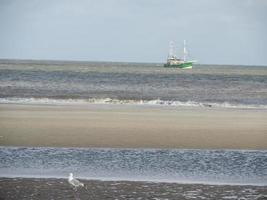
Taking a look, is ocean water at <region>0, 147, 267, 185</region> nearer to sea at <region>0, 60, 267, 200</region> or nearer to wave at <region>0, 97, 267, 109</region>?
sea at <region>0, 60, 267, 200</region>

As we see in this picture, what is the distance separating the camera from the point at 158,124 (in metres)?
18.8

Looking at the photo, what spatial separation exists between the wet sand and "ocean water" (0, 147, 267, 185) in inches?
44.4

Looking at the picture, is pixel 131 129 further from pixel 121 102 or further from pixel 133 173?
pixel 121 102

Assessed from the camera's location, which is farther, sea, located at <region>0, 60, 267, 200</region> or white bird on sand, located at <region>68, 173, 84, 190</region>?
white bird on sand, located at <region>68, 173, 84, 190</region>

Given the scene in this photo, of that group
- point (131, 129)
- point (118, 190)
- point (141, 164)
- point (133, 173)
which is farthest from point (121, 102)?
point (118, 190)

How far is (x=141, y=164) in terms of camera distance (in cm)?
1126

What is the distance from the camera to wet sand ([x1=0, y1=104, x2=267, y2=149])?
1430 cm

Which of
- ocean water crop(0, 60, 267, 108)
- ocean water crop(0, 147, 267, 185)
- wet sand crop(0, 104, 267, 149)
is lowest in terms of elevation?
ocean water crop(0, 60, 267, 108)

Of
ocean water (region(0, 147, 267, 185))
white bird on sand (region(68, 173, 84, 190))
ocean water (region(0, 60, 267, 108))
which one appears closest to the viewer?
white bird on sand (region(68, 173, 84, 190))

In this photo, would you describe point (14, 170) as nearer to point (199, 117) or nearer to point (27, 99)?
point (199, 117)

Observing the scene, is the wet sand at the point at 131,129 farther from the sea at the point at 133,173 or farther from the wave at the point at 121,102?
the wave at the point at 121,102

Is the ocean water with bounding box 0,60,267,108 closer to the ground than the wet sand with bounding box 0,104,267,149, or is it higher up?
closer to the ground

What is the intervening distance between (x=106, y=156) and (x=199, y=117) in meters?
10.3

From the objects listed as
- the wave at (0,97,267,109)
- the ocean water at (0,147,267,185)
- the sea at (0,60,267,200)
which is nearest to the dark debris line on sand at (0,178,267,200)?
the sea at (0,60,267,200)
